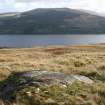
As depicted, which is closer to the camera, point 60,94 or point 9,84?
point 60,94

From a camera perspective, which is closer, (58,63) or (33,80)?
(33,80)

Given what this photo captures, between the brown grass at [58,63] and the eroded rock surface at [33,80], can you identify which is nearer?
the eroded rock surface at [33,80]

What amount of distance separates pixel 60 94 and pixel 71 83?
4.01 feet

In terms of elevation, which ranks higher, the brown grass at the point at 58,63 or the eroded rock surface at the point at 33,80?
the eroded rock surface at the point at 33,80

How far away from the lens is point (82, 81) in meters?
14.3

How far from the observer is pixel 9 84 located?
1386cm

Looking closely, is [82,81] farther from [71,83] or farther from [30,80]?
[30,80]

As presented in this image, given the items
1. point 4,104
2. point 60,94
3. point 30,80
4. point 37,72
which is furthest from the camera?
point 37,72

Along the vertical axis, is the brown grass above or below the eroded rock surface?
below

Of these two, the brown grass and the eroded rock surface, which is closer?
the eroded rock surface

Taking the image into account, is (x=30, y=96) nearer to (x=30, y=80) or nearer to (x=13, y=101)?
(x=13, y=101)

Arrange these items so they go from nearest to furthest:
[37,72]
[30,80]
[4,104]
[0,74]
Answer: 1. [4,104]
2. [30,80]
3. [37,72]
4. [0,74]

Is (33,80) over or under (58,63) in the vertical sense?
over

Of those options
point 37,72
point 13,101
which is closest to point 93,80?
point 37,72
